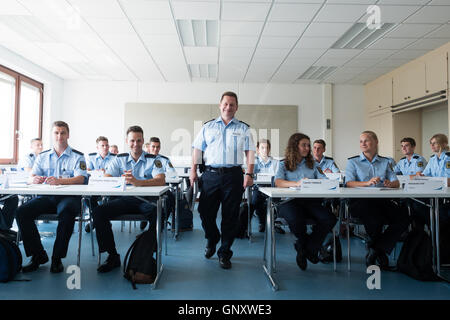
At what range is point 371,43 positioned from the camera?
4.73m

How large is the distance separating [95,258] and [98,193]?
94 cm

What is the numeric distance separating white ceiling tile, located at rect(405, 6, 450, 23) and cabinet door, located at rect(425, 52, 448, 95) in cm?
92

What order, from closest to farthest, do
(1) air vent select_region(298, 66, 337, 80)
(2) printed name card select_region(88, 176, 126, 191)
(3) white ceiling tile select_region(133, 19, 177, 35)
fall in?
1. (2) printed name card select_region(88, 176, 126, 191)
2. (3) white ceiling tile select_region(133, 19, 177, 35)
3. (1) air vent select_region(298, 66, 337, 80)

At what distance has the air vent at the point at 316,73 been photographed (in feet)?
19.6

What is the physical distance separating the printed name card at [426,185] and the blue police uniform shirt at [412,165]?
2380mm

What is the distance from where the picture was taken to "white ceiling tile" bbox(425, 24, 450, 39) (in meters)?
4.13

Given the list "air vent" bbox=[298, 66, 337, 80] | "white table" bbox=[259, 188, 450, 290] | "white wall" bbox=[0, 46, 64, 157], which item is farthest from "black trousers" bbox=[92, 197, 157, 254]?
"air vent" bbox=[298, 66, 337, 80]

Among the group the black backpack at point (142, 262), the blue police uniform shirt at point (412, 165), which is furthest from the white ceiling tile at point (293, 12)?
the black backpack at point (142, 262)

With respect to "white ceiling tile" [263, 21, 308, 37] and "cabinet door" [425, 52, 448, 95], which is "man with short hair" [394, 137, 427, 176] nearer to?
"cabinet door" [425, 52, 448, 95]

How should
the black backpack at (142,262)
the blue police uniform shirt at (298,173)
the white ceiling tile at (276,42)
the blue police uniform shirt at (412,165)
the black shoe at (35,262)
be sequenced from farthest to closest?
1. the white ceiling tile at (276,42)
2. the blue police uniform shirt at (412,165)
3. the blue police uniform shirt at (298,173)
4. the black shoe at (35,262)
5. the black backpack at (142,262)

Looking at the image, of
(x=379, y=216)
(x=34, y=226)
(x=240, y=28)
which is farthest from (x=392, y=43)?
(x=34, y=226)

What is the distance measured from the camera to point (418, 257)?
91.0 inches

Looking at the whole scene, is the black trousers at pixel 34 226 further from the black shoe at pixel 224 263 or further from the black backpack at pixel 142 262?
the black shoe at pixel 224 263
